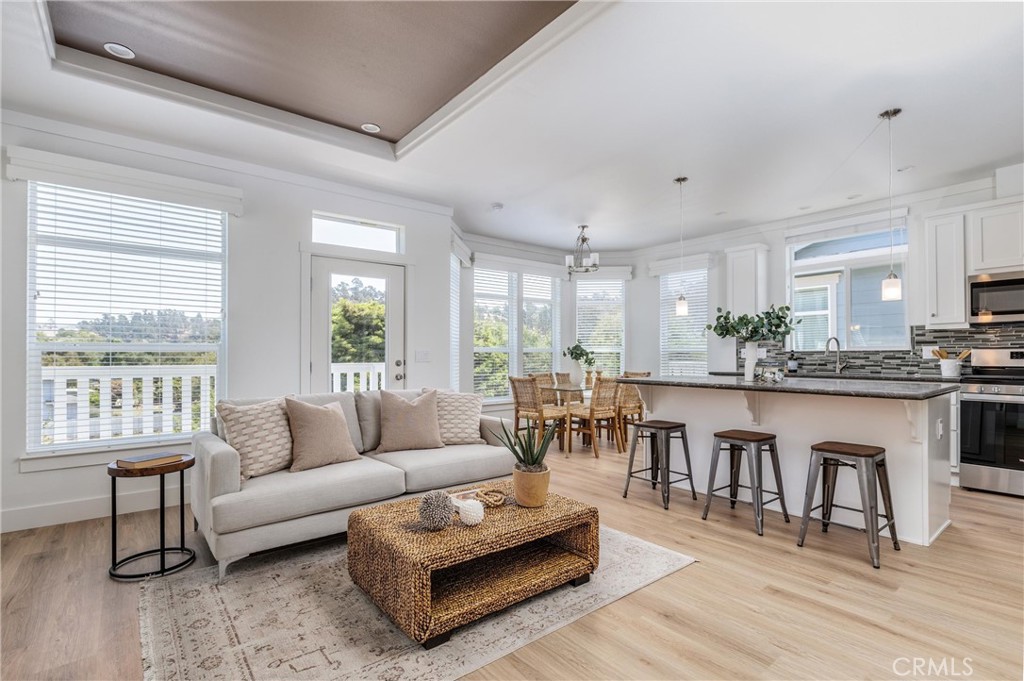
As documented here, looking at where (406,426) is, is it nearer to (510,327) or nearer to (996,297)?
(510,327)

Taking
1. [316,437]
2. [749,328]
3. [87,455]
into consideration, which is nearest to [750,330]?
[749,328]

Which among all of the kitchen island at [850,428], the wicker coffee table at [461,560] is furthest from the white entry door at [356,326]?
the kitchen island at [850,428]

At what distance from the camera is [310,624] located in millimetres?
2145

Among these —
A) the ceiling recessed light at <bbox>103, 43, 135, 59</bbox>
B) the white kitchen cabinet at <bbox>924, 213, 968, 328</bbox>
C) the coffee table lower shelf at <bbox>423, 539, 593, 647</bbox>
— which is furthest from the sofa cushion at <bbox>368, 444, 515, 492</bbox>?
the white kitchen cabinet at <bbox>924, 213, 968, 328</bbox>

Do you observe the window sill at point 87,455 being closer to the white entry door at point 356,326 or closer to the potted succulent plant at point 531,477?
the white entry door at point 356,326

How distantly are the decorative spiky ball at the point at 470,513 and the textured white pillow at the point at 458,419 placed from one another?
1.58 metres

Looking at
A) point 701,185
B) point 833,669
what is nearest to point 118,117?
point 701,185

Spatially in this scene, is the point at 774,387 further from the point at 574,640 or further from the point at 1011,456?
the point at 1011,456

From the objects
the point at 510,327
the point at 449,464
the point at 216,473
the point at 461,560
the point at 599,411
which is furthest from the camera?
the point at 510,327

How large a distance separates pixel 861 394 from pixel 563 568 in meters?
1.95

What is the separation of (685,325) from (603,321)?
1.32m

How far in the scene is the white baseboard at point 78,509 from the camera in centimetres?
333

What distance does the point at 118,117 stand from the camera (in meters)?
3.44

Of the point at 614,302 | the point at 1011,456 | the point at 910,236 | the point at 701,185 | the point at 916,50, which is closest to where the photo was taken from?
the point at 916,50
